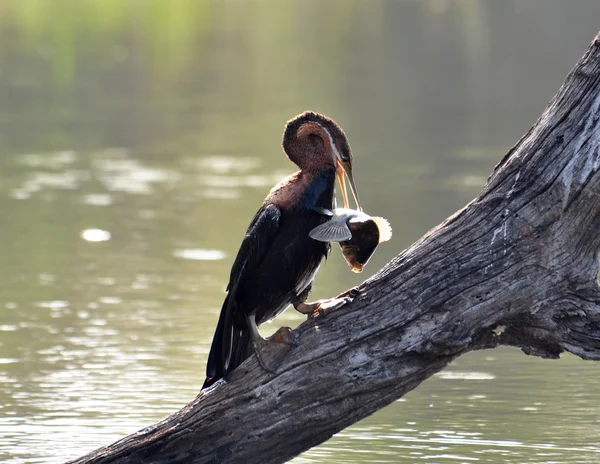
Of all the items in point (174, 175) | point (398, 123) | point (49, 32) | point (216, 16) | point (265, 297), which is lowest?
point (265, 297)

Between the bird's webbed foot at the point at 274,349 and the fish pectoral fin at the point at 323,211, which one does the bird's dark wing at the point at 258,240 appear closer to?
the fish pectoral fin at the point at 323,211

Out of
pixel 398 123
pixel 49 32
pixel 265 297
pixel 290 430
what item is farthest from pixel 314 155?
pixel 49 32

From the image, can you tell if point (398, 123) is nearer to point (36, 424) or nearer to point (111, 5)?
point (36, 424)

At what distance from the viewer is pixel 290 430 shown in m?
4.84

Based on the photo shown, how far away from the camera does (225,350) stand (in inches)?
200

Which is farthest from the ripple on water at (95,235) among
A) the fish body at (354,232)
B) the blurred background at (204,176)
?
the fish body at (354,232)

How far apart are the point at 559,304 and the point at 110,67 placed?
18.1 m

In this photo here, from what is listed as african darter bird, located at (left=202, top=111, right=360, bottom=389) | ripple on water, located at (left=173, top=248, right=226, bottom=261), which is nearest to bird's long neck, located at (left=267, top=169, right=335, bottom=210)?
african darter bird, located at (left=202, top=111, right=360, bottom=389)

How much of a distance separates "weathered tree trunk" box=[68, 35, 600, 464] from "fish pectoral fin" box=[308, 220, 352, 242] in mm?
243

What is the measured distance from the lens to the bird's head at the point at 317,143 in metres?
4.99

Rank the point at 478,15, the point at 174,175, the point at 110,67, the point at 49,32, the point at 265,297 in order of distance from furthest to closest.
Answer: the point at 478,15, the point at 49,32, the point at 110,67, the point at 174,175, the point at 265,297

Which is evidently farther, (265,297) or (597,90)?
(265,297)

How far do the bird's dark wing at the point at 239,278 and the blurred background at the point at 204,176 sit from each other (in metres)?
0.81

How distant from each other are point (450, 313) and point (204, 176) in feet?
29.0
